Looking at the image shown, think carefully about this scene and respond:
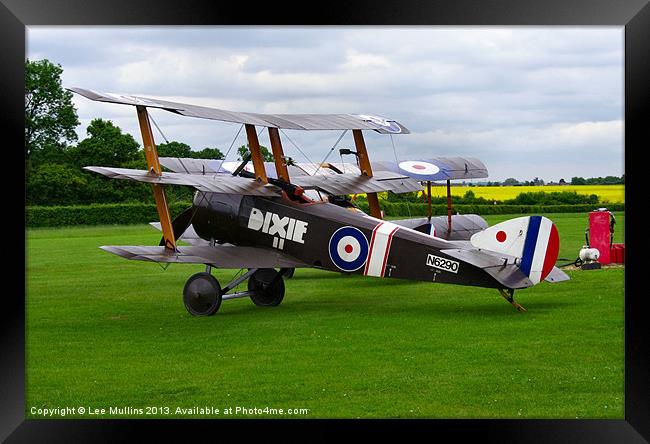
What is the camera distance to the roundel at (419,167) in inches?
586

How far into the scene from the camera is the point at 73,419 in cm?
751

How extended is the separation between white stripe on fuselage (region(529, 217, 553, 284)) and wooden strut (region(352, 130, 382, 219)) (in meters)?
4.11

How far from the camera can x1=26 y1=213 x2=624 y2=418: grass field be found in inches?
304

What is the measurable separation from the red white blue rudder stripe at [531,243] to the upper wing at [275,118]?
3306 mm

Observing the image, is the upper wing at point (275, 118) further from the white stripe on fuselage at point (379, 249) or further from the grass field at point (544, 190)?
the grass field at point (544, 190)

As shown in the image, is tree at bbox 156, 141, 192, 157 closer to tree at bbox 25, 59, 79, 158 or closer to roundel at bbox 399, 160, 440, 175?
tree at bbox 25, 59, 79, 158

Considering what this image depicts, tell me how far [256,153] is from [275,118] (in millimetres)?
669

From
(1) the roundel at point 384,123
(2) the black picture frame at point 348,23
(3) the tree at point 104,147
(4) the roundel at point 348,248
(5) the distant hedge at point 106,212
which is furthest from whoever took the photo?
(5) the distant hedge at point 106,212

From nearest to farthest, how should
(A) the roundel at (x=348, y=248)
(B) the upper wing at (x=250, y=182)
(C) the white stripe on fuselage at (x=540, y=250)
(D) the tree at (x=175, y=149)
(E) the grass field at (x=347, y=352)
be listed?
1. (E) the grass field at (x=347, y=352)
2. (C) the white stripe on fuselage at (x=540, y=250)
3. (B) the upper wing at (x=250, y=182)
4. (A) the roundel at (x=348, y=248)
5. (D) the tree at (x=175, y=149)

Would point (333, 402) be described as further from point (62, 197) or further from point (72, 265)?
point (62, 197)

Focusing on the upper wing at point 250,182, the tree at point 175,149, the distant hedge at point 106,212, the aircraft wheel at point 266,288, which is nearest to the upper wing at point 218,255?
the aircraft wheel at point 266,288

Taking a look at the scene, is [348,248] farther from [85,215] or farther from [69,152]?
[85,215]
